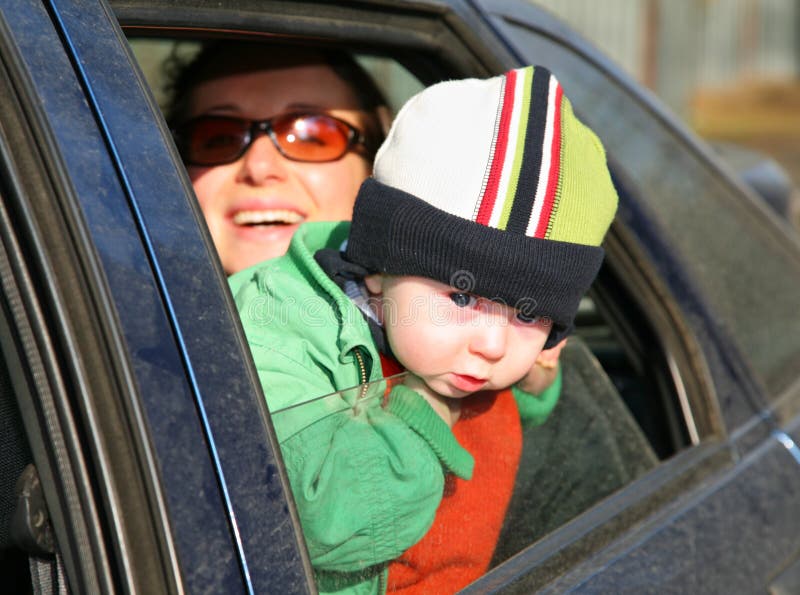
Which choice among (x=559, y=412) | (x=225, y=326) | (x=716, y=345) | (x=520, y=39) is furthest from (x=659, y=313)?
(x=225, y=326)

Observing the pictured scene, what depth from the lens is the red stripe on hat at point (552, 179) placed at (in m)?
1.59

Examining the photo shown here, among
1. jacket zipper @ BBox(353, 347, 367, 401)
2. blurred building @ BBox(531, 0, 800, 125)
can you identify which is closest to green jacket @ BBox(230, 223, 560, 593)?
jacket zipper @ BBox(353, 347, 367, 401)

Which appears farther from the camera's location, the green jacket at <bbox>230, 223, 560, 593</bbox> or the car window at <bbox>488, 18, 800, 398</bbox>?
the car window at <bbox>488, 18, 800, 398</bbox>

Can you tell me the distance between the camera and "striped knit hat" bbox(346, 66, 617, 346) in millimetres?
1547

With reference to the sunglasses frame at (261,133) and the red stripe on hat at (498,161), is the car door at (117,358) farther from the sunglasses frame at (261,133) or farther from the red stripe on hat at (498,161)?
the sunglasses frame at (261,133)

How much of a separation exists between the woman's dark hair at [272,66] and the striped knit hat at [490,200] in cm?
63

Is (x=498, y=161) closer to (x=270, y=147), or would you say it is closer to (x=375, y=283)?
(x=375, y=283)

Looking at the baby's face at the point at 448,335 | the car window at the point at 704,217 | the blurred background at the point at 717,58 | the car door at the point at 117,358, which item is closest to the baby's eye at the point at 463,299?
the baby's face at the point at 448,335

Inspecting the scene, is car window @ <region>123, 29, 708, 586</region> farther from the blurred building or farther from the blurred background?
the blurred background

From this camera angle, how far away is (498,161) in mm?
1591

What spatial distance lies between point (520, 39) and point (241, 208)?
68 cm

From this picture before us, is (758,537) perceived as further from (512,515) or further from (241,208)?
(241,208)

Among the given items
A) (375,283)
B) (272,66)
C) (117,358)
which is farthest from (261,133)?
(117,358)

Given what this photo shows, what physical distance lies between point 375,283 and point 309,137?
68cm
